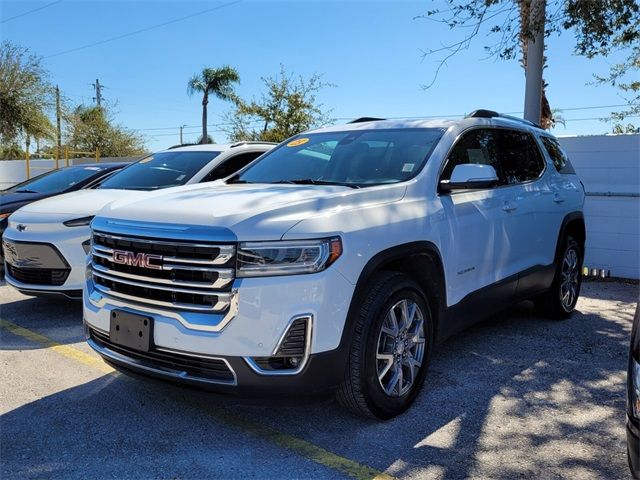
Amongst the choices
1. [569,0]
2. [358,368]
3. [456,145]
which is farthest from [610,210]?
[358,368]

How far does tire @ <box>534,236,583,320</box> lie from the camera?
5645mm

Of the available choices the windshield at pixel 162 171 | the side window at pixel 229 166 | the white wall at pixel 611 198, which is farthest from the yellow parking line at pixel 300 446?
the white wall at pixel 611 198

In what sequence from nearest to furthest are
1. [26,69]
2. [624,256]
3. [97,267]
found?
[97,267]
[624,256]
[26,69]

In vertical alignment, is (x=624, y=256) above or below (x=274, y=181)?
below

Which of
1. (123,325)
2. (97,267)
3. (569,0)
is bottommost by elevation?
(123,325)

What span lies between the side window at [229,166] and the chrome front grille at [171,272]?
3249mm

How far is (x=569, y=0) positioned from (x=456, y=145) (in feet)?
18.2

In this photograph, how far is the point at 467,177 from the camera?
3.80 m

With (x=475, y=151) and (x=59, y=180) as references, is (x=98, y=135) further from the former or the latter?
(x=475, y=151)

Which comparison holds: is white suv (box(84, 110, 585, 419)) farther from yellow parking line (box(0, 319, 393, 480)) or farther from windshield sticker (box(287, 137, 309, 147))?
yellow parking line (box(0, 319, 393, 480))

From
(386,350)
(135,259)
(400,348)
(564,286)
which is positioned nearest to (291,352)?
(386,350)

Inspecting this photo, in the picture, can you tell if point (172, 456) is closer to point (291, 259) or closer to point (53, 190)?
point (291, 259)

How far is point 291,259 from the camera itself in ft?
9.50

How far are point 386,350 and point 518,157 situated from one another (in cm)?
263
